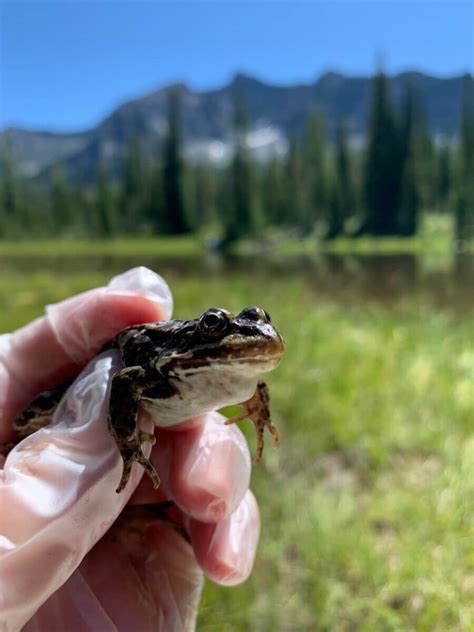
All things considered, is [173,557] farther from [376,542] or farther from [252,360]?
[376,542]

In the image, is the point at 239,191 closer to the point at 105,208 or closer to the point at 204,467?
the point at 105,208

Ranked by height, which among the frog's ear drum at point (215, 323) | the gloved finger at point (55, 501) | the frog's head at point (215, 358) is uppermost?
the frog's ear drum at point (215, 323)

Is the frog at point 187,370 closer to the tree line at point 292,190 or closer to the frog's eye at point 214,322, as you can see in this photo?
the frog's eye at point 214,322

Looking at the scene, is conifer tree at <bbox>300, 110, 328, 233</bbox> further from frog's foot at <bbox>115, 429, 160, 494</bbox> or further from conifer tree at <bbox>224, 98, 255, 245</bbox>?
frog's foot at <bbox>115, 429, 160, 494</bbox>

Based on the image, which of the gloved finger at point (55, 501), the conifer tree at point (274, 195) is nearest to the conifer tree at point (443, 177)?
the conifer tree at point (274, 195)

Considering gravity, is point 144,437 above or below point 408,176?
below

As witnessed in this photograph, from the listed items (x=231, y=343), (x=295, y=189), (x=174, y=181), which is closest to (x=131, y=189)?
(x=174, y=181)
